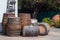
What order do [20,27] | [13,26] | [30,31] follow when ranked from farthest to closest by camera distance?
[20,27] < [13,26] < [30,31]

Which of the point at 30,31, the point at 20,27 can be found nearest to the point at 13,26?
the point at 20,27

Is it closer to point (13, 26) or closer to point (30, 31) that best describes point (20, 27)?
point (13, 26)

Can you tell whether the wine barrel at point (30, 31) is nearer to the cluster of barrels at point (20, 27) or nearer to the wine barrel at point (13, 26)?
the cluster of barrels at point (20, 27)

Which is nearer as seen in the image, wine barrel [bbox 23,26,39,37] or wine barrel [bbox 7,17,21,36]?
wine barrel [bbox 23,26,39,37]

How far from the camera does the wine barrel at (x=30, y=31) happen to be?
461 inches

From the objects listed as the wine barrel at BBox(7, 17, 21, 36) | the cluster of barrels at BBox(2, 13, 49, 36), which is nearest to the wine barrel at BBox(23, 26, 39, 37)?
the cluster of barrels at BBox(2, 13, 49, 36)

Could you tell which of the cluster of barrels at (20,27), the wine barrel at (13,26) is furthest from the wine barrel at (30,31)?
the wine barrel at (13,26)

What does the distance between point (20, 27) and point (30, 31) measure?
0.58 meters

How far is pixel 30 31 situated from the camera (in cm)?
1173

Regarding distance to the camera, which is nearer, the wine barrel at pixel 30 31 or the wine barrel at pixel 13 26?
the wine barrel at pixel 30 31

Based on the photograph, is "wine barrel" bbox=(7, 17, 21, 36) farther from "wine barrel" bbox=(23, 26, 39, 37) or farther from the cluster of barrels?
"wine barrel" bbox=(23, 26, 39, 37)

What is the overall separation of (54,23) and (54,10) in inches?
114

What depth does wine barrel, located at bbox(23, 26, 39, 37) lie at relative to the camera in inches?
461

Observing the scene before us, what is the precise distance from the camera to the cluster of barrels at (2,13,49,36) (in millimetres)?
11781
